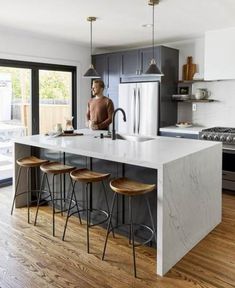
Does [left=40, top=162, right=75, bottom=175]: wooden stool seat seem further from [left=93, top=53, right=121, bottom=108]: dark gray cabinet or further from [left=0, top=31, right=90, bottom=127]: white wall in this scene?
[left=93, top=53, right=121, bottom=108]: dark gray cabinet

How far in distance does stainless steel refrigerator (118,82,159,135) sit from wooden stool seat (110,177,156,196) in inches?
101

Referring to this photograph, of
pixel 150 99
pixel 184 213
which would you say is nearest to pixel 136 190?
pixel 184 213

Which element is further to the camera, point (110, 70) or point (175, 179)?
point (110, 70)

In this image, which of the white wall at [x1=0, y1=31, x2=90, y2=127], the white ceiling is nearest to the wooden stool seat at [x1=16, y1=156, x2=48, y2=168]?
the white ceiling

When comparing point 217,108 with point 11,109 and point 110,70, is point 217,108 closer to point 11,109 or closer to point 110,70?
point 110,70

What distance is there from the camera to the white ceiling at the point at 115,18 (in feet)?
11.3

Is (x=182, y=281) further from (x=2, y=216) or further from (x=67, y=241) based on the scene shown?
(x=2, y=216)

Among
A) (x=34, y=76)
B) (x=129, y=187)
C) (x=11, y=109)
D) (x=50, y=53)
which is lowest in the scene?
(x=129, y=187)

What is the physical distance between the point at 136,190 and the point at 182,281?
76 centimetres

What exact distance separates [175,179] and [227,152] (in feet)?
7.28

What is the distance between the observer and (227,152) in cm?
444

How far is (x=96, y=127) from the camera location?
4.56 metres

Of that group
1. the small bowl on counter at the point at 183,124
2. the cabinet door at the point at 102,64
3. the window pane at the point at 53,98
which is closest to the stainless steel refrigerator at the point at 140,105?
the small bowl on counter at the point at 183,124

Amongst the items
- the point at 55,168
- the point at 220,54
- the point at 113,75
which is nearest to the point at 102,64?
the point at 113,75
